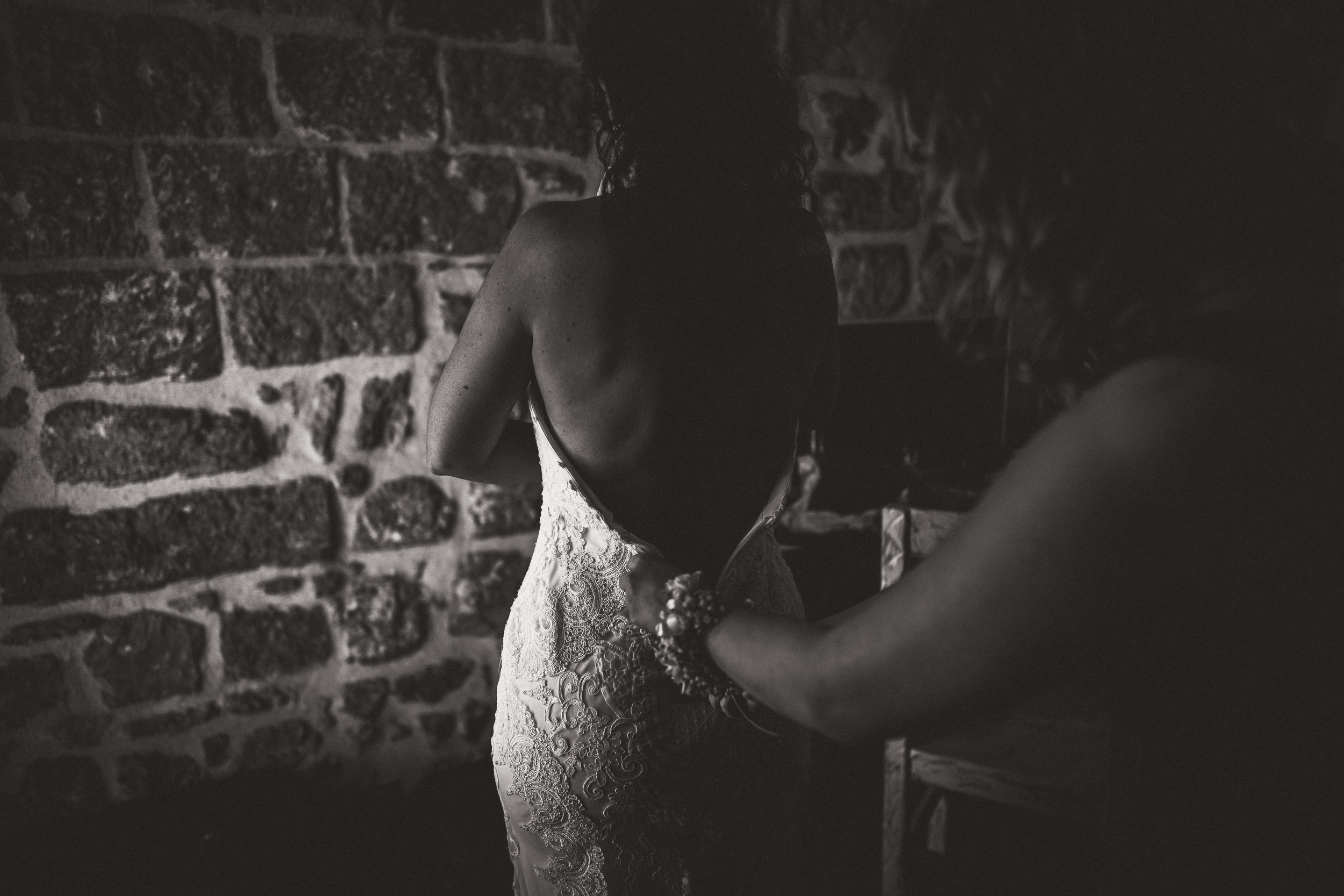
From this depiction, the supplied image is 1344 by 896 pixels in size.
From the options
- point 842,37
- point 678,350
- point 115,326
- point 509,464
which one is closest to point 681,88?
point 678,350

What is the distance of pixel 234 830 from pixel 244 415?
3.78 ft

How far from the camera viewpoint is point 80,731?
7.21 feet

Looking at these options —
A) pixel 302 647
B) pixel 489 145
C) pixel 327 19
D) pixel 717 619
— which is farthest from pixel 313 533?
pixel 717 619

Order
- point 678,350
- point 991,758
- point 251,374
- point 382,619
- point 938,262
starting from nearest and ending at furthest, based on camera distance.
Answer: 1. point 678,350
2. point 991,758
3. point 251,374
4. point 382,619
5. point 938,262

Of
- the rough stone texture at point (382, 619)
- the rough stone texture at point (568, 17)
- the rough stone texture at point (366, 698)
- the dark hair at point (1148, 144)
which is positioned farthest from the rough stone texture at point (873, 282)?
the dark hair at point (1148, 144)

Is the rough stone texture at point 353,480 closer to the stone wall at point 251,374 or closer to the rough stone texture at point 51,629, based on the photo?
the stone wall at point 251,374

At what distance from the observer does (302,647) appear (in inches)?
94.7

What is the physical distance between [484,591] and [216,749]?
0.85 metres

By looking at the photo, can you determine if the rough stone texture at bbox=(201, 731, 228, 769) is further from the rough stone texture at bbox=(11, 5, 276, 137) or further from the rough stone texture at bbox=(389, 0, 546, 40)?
the rough stone texture at bbox=(389, 0, 546, 40)

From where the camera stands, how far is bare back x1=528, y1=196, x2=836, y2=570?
124 cm

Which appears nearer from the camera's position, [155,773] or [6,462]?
[6,462]

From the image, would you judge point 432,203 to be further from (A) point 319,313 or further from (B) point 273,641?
(B) point 273,641

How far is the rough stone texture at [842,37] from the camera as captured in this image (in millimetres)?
2863

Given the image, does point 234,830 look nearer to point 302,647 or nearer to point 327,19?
point 302,647
